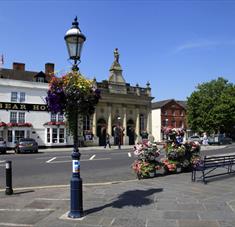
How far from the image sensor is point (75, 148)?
817 cm

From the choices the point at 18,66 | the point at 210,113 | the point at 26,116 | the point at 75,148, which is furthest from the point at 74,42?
the point at 210,113

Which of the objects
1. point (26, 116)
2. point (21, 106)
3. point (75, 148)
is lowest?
point (75, 148)

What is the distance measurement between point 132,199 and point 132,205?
0.70m

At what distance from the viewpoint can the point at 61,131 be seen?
46031 millimetres

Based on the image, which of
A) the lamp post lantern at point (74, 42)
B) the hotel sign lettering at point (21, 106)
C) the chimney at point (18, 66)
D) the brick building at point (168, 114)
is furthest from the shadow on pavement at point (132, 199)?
the brick building at point (168, 114)

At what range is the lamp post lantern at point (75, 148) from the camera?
768cm

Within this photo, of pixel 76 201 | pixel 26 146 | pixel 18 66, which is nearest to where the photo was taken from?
pixel 76 201

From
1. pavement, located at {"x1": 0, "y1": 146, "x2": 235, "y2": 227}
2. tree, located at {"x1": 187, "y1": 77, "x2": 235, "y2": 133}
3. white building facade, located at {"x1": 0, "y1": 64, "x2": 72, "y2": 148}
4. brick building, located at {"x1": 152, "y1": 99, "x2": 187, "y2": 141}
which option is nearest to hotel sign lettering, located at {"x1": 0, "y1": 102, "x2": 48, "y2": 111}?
white building facade, located at {"x1": 0, "y1": 64, "x2": 72, "y2": 148}

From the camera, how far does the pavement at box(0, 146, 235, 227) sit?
23.7 ft

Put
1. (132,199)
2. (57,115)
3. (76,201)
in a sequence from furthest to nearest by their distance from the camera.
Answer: (57,115) < (132,199) < (76,201)

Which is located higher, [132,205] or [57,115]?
[57,115]

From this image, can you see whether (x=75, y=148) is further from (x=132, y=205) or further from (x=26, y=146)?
(x=26, y=146)

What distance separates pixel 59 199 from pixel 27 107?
35088 mm

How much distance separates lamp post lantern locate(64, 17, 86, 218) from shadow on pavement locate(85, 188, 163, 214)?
0.51m
